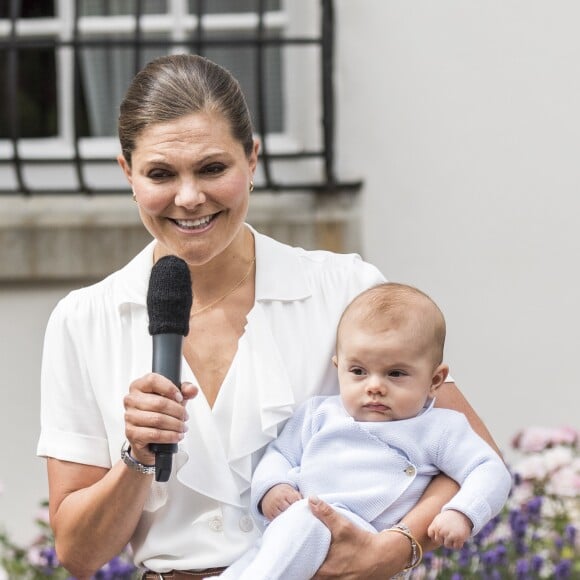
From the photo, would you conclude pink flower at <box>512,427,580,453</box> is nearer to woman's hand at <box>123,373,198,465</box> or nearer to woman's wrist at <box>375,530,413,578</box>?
woman's wrist at <box>375,530,413,578</box>

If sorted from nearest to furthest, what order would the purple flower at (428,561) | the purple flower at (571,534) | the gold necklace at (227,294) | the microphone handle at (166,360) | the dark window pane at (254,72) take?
1. the microphone handle at (166,360)
2. the gold necklace at (227,294)
3. the purple flower at (428,561)
4. the purple flower at (571,534)
5. the dark window pane at (254,72)

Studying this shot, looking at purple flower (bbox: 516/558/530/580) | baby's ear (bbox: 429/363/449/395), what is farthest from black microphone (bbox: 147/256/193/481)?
purple flower (bbox: 516/558/530/580)

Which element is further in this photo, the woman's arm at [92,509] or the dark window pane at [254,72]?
the dark window pane at [254,72]

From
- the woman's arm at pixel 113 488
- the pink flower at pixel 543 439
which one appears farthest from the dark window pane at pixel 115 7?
the woman's arm at pixel 113 488

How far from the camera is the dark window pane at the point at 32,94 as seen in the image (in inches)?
239

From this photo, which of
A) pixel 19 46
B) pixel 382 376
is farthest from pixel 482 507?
pixel 19 46

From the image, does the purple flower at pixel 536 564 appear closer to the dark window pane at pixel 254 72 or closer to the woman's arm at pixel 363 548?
the woman's arm at pixel 363 548

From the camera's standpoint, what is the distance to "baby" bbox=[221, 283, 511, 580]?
9.73 feet

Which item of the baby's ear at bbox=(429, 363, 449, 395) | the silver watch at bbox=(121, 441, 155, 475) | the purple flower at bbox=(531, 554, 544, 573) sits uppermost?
the baby's ear at bbox=(429, 363, 449, 395)

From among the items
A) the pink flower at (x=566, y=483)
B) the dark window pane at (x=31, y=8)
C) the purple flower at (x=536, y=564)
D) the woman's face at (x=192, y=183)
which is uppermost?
the dark window pane at (x=31, y=8)

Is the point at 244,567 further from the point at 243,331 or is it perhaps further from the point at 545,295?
the point at 545,295

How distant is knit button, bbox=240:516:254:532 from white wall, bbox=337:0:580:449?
2782mm

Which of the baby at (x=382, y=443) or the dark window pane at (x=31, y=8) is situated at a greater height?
the dark window pane at (x=31, y=8)

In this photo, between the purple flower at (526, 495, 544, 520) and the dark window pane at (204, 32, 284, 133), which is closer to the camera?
the purple flower at (526, 495, 544, 520)
